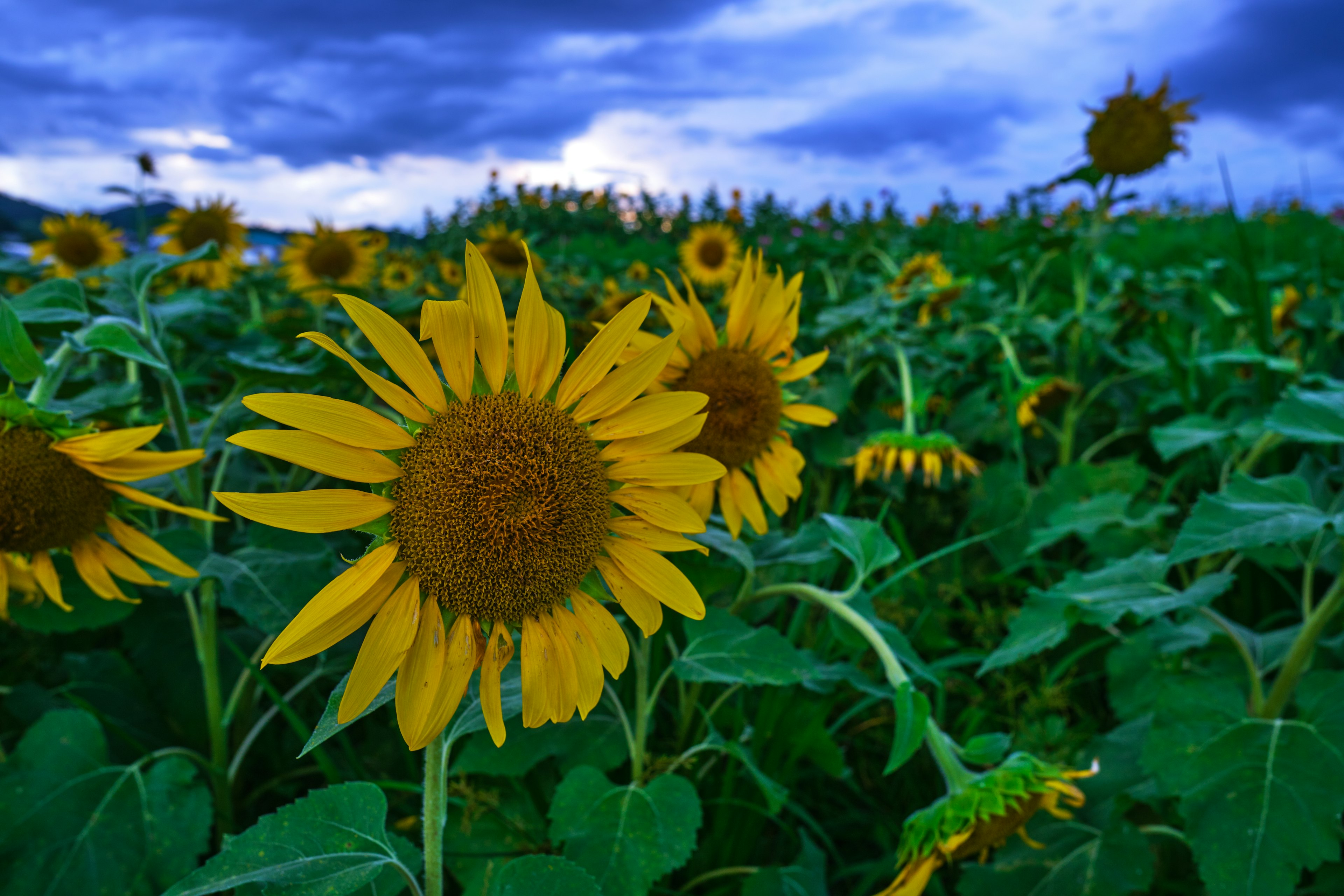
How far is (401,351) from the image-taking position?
0.85 m

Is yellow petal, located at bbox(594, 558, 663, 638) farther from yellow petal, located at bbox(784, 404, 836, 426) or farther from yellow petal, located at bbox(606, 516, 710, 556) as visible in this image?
yellow petal, located at bbox(784, 404, 836, 426)

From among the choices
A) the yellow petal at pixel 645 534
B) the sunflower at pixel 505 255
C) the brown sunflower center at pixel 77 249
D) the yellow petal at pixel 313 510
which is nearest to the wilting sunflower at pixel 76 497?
the yellow petal at pixel 313 510

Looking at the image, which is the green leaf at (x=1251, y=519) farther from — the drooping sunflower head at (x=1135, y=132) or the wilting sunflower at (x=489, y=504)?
the drooping sunflower head at (x=1135, y=132)

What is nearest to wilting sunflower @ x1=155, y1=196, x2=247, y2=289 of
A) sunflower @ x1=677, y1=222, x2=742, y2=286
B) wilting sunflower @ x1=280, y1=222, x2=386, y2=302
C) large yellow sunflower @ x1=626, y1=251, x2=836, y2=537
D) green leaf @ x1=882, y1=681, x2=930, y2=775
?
wilting sunflower @ x1=280, y1=222, x2=386, y2=302

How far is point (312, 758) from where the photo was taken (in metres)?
1.74

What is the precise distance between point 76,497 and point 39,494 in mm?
47

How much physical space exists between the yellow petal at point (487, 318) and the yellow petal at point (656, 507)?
0.19 m

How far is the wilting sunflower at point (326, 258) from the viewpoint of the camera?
3941mm

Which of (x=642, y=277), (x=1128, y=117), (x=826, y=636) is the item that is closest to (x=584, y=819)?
(x=826, y=636)

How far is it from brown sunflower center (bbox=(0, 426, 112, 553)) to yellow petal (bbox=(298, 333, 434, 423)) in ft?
2.14

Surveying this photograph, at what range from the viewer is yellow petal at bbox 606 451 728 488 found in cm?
92

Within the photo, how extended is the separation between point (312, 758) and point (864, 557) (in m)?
1.25

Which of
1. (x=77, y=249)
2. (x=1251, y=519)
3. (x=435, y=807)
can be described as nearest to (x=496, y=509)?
(x=435, y=807)

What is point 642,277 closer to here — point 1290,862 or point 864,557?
point 864,557
